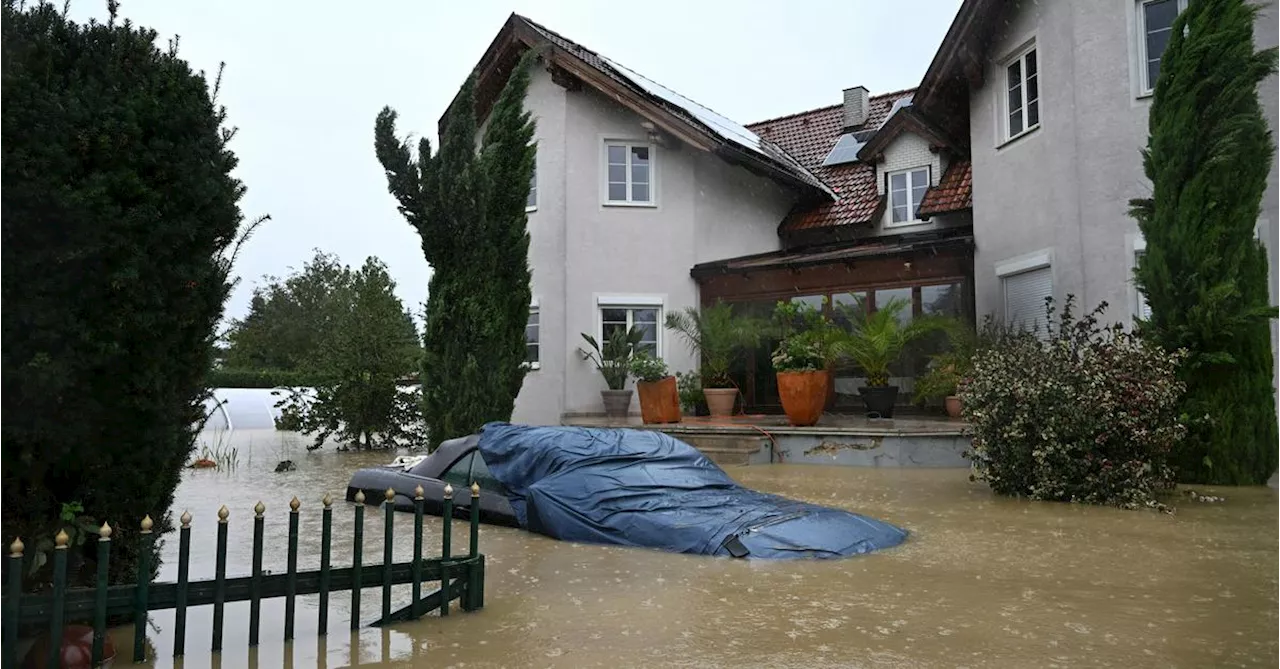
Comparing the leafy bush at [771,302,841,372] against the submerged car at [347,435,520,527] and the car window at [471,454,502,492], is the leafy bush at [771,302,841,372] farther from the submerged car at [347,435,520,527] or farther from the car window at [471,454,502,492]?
the car window at [471,454,502,492]

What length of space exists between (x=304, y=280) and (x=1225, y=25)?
136ft

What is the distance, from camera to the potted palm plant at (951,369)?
13477mm

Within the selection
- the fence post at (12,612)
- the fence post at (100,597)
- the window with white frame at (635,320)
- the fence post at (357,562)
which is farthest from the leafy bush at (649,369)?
the fence post at (12,612)

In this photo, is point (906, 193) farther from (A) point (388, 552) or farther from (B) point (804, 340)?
(A) point (388, 552)

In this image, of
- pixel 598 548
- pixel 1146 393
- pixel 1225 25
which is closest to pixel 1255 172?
pixel 1225 25

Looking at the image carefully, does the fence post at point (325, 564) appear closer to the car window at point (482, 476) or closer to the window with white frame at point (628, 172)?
the car window at point (482, 476)

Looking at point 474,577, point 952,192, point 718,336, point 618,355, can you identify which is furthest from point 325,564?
point 952,192

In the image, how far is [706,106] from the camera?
2375cm

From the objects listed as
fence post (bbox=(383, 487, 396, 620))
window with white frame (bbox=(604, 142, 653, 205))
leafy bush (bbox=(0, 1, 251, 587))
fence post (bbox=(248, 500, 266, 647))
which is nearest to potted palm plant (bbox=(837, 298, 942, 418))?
window with white frame (bbox=(604, 142, 653, 205))

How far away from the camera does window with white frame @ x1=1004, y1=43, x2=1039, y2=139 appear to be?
45.5ft

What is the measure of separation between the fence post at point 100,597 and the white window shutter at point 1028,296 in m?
12.4

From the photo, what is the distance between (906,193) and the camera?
1816 centimetres

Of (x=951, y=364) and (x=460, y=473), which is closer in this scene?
(x=460, y=473)

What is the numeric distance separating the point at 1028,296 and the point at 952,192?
3.73 metres
